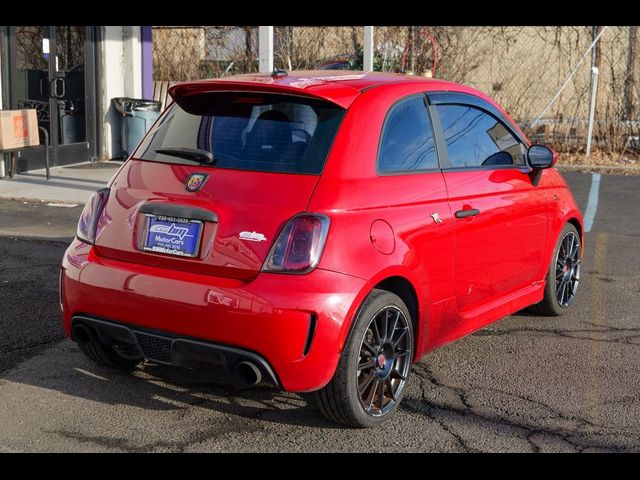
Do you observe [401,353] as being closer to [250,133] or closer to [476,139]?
[250,133]

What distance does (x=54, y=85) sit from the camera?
1341 centimetres

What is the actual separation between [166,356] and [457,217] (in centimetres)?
175

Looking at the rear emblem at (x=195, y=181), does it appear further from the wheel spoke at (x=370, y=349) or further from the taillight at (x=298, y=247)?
the wheel spoke at (x=370, y=349)

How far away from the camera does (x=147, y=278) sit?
14.1 feet

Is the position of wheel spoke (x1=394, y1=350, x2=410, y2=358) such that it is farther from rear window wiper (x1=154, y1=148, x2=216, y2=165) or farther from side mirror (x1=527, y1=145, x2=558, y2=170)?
side mirror (x1=527, y1=145, x2=558, y2=170)

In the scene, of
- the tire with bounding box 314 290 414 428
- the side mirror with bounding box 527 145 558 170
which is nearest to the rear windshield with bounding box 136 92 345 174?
the tire with bounding box 314 290 414 428

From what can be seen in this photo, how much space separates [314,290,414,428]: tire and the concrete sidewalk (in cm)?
698

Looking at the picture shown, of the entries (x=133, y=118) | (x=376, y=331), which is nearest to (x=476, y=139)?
(x=376, y=331)

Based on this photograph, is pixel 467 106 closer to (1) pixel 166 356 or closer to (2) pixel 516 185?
(2) pixel 516 185

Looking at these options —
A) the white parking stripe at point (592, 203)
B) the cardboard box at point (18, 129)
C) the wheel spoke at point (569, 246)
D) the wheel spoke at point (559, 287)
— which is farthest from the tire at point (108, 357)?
the cardboard box at point (18, 129)

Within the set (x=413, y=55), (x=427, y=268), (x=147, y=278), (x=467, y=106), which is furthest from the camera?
(x=413, y=55)

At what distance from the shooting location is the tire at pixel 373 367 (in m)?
4.21
